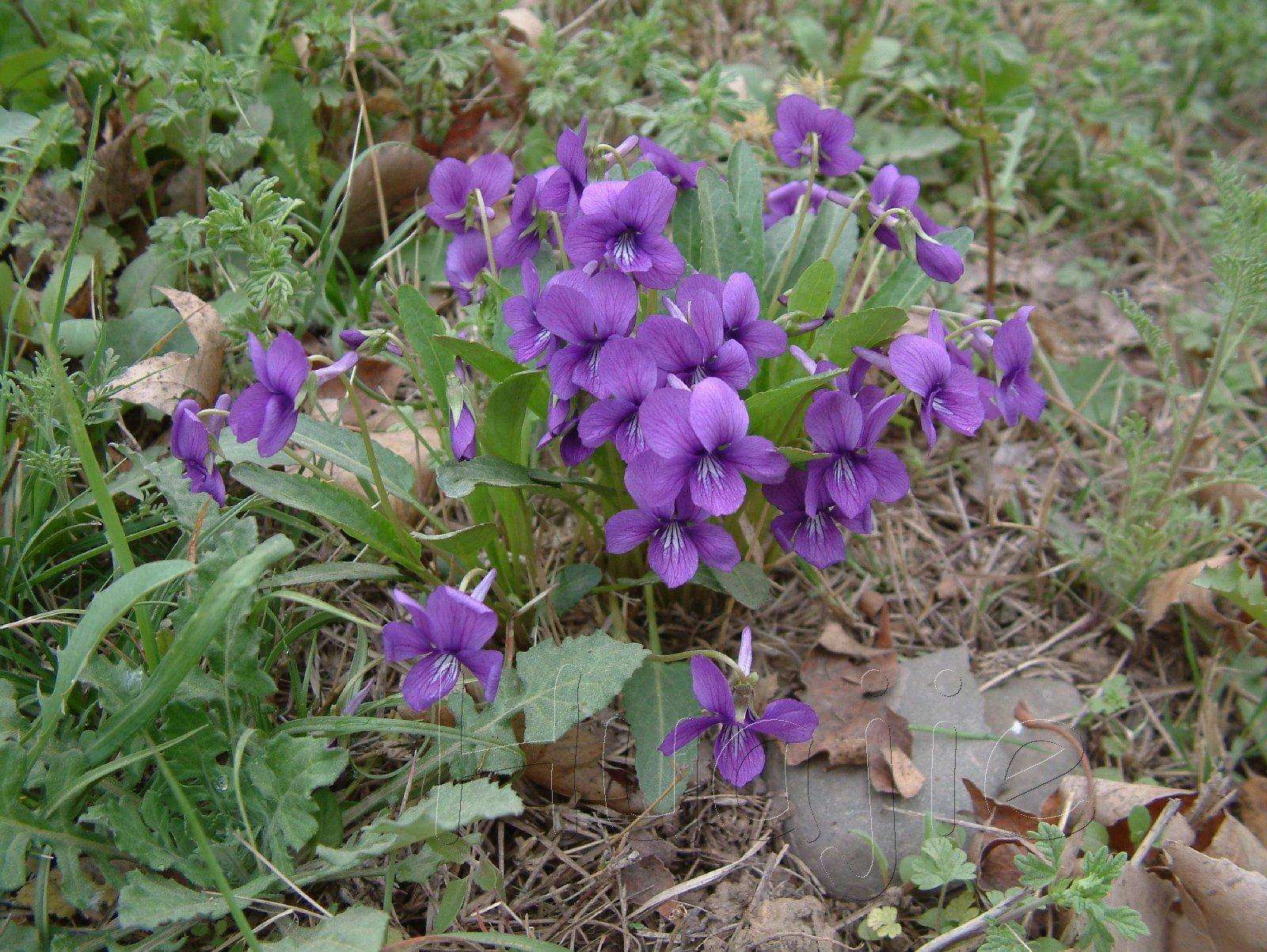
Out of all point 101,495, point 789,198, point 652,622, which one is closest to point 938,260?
point 789,198

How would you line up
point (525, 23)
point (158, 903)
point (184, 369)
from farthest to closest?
point (525, 23)
point (184, 369)
point (158, 903)

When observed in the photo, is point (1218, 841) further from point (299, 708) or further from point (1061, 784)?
point (299, 708)

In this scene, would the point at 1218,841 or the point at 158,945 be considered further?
the point at 1218,841

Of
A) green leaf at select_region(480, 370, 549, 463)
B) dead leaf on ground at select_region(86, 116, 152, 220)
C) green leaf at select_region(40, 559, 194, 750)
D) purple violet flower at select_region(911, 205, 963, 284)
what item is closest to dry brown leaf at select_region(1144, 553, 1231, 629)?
purple violet flower at select_region(911, 205, 963, 284)

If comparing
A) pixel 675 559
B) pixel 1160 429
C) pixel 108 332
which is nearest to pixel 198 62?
pixel 108 332

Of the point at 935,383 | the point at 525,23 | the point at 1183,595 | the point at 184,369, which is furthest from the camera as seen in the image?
the point at 525,23

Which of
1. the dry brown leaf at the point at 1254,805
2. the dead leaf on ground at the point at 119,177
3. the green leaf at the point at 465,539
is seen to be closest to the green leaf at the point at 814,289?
the green leaf at the point at 465,539

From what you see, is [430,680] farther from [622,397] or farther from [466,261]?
[466,261]
